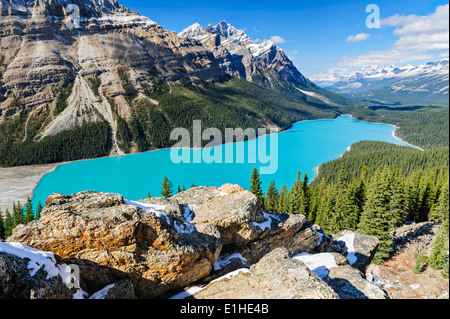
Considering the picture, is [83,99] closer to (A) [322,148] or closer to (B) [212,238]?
(A) [322,148]

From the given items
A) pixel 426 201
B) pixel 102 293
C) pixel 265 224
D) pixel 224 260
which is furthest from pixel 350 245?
pixel 426 201

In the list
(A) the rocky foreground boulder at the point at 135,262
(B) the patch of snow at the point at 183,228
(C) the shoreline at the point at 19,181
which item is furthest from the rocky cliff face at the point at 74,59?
(A) the rocky foreground boulder at the point at 135,262

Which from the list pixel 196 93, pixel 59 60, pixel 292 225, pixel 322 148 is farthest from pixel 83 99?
pixel 292 225

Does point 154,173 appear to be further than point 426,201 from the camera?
Yes

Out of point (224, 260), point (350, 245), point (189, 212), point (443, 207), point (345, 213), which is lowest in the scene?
point (345, 213)

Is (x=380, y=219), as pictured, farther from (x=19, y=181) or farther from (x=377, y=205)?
(x=19, y=181)

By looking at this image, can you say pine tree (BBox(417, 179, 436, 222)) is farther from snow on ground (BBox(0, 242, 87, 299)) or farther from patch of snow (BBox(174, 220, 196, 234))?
snow on ground (BBox(0, 242, 87, 299))

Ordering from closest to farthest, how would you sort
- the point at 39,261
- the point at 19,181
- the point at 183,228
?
the point at 39,261 < the point at 183,228 < the point at 19,181

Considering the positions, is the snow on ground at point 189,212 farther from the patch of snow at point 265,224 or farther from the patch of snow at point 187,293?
the patch of snow at point 187,293
